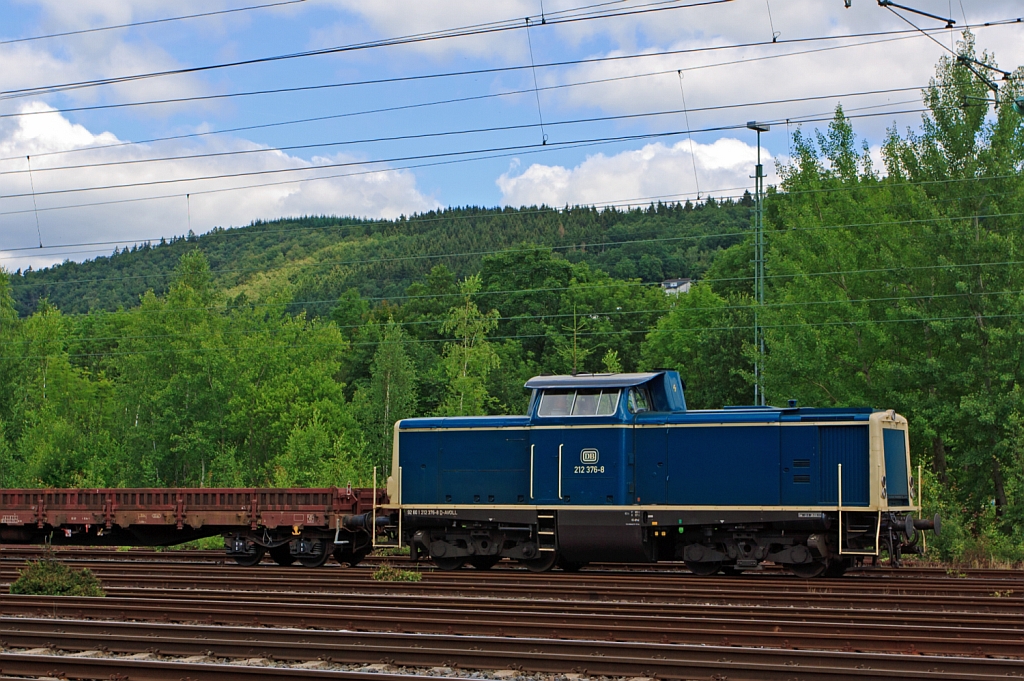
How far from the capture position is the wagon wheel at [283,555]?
2147 cm

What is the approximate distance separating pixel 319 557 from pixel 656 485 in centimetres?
734

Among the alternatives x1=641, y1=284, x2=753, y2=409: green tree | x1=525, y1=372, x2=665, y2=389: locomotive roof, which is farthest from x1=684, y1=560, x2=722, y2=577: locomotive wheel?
x1=641, y1=284, x2=753, y2=409: green tree

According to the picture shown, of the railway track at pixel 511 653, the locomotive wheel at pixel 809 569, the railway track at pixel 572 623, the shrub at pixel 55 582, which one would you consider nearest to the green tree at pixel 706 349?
the locomotive wheel at pixel 809 569

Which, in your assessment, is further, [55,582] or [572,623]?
[55,582]

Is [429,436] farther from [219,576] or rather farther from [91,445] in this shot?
[91,445]

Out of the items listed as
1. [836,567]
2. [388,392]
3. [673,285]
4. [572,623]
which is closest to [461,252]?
[673,285]

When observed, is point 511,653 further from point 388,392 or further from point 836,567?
point 388,392

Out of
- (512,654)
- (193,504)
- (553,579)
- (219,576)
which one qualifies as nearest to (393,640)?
(512,654)

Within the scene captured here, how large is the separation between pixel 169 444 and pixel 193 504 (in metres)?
34.3

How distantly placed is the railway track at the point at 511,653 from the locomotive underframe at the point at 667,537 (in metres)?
7.23

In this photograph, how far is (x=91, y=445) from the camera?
53156 millimetres

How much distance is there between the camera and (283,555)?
21.6 metres

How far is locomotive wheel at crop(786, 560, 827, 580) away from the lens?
18.0 m

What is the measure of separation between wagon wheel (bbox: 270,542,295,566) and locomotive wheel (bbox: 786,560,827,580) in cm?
1030
